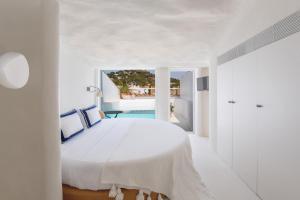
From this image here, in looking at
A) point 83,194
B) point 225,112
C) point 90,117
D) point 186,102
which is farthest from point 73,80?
point 186,102

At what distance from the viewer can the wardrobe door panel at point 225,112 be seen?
313 centimetres

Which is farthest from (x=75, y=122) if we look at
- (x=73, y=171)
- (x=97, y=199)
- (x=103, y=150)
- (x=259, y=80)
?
(x=259, y=80)

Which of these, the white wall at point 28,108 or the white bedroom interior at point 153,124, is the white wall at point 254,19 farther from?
the white wall at point 28,108

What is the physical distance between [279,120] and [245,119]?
737mm

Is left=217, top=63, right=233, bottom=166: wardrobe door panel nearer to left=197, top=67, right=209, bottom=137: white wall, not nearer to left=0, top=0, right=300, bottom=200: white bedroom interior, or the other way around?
left=0, top=0, right=300, bottom=200: white bedroom interior

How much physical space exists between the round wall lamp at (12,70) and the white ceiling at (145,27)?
2315 mm

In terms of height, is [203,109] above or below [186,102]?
below

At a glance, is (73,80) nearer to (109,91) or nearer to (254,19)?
(254,19)

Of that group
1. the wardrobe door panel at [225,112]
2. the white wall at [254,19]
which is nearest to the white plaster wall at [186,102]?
the white wall at [254,19]

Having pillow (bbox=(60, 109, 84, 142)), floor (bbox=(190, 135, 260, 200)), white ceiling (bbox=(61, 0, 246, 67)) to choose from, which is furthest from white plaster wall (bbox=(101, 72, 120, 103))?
floor (bbox=(190, 135, 260, 200))

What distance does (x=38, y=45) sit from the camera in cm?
54

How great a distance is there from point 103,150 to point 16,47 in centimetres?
163

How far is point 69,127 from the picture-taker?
97.3 inches

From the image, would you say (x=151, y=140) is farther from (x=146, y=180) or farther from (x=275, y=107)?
(x=275, y=107)
